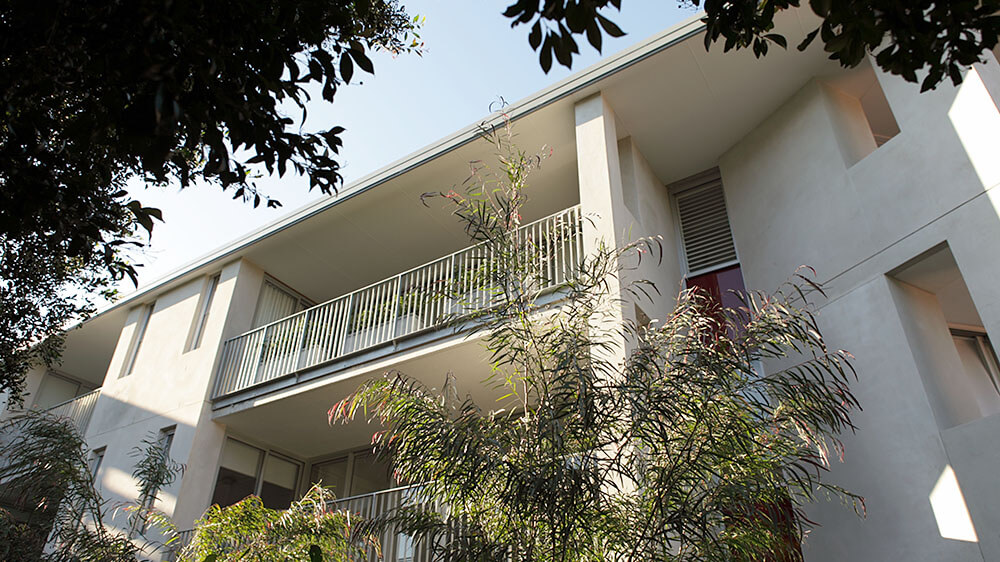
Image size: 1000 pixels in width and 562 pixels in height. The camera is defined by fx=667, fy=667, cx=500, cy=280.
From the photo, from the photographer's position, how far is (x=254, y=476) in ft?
32.2

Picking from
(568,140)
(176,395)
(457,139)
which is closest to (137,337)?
(176,395)

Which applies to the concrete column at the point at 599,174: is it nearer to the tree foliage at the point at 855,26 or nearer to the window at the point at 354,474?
the tree foliage at the point at 855,26

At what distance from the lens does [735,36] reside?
8.50 feet

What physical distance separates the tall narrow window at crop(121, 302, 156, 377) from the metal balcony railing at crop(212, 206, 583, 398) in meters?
2.55


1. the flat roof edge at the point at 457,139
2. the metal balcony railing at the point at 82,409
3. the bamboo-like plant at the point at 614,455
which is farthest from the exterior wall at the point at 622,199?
the metal balcony railing at the point at 82,409

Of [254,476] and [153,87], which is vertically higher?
[254,476]

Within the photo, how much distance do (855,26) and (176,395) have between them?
9907 mm

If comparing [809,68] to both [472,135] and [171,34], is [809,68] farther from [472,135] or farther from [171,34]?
[171,34]

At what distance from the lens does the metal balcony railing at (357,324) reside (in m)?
7.83

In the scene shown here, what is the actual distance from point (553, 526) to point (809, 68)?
21.4ft

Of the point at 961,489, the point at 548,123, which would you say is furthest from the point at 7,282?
the point at 961,489

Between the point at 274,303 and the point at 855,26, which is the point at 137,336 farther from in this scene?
the point at 855,26

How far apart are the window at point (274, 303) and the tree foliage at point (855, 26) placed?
370 inches

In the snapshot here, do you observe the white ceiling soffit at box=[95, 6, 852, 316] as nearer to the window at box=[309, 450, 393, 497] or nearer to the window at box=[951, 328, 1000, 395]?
the window at box=[309, 450, 393, 497]
